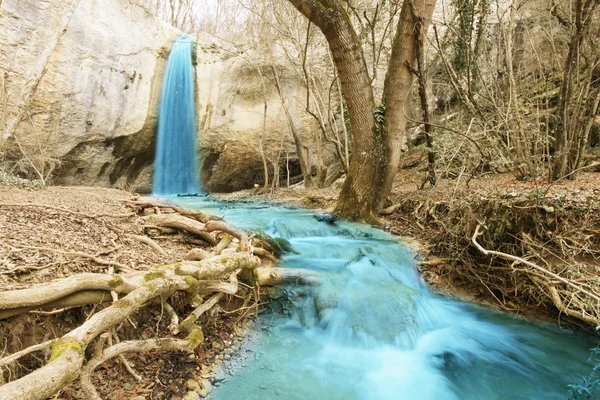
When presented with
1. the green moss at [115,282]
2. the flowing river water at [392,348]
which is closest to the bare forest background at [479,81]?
the flowing river water at [392,348]

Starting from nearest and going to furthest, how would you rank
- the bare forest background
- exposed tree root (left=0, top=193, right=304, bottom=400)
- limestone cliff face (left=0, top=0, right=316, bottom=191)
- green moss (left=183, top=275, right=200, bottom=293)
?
exposed tree root (left=0, top=193, right=304, bottom=400) < green moss (left=183, top=275, right=200, bottom=293) < the bare forest background < limestone cliff face (left=0, top=0, right=316, bottom=191)

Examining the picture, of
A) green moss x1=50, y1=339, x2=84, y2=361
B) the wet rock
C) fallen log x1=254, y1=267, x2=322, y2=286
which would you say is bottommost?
fallen log x1=254, y1=267, x2=322, y2=286

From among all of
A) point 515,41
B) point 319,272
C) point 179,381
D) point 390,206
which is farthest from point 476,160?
point 515,41

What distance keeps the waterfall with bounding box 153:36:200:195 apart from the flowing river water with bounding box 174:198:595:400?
40.7ft

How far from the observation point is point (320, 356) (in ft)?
12.2

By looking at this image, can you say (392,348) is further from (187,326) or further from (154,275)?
(154,275)

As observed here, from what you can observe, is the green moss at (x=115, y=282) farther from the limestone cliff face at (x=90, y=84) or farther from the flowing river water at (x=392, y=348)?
the limestone cliff face at (x=90, y=84)

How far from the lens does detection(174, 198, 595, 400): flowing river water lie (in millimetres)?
3314

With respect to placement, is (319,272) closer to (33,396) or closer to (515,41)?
(33,396)

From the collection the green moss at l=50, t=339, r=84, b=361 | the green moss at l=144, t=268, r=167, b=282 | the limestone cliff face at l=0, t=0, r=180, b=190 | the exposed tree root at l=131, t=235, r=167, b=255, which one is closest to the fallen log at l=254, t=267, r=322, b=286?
the exposed tree root at l=131, t=235, r=167, b=255

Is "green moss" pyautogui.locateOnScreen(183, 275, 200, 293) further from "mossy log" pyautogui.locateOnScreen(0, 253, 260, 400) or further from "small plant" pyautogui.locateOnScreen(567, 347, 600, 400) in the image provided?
"small plant" pyautogui.locateOnScreen(567, 347, 600, 400)

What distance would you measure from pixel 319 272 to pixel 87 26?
14.0 meters

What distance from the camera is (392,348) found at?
3914 millimetres

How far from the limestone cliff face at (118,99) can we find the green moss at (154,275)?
338 inches
